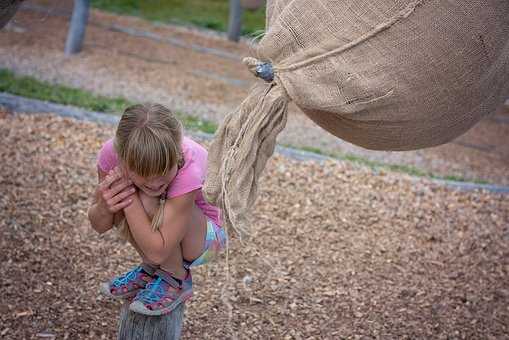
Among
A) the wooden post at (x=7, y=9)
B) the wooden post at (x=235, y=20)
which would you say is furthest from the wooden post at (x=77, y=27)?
the wooden post at (x=7, y=9)

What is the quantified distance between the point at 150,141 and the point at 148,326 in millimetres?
729

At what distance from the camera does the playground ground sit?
10.6 ft

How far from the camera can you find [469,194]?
5168mm

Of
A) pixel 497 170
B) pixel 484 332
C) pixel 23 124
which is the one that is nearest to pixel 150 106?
pixel 484 332

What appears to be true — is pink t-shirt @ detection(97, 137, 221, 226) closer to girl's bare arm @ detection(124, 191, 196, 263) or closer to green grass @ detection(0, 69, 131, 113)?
girl's bare arm @ detection(124, 191, 196, 263)

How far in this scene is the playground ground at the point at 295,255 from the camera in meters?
3.22

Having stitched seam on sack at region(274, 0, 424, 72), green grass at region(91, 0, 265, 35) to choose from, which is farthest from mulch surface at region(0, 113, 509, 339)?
green grass at region(91, 0, 265, 35)

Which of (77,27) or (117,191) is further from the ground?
(117,191)

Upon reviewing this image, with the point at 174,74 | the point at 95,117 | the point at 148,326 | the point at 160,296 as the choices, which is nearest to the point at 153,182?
the point at 160,296

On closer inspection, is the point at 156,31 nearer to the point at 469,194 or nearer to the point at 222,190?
the point at 469,194

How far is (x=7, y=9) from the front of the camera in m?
2.49

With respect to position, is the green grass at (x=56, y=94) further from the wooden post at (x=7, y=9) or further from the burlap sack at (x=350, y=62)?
Result: the burlap sack at (x=350, y=62)

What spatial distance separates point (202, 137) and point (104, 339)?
2733 mm

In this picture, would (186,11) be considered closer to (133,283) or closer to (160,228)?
(133,283)
